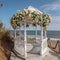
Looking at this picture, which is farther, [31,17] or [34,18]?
[34,18]

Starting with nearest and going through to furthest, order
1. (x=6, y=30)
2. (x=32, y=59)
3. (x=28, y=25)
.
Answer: (x=32, y=59) < (x=28, y=25) < (x=6, y=30)

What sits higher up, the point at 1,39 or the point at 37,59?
the point at 1,39

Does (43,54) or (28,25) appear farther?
(28,25)

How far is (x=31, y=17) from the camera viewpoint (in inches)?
616

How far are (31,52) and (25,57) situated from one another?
172cm

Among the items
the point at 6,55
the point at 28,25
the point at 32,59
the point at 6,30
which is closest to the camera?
the point at 32,59

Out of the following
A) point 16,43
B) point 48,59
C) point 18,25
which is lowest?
point 48,59

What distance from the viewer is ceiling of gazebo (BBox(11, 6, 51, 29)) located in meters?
15.5

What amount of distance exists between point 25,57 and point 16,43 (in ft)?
4.62

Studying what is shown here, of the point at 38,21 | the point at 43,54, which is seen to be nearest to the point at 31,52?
the point at 43,54

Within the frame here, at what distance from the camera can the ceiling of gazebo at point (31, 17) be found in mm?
15520

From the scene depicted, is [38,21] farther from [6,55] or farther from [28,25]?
[6,55]

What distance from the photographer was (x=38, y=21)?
1593 cm

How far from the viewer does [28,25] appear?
17016mm
